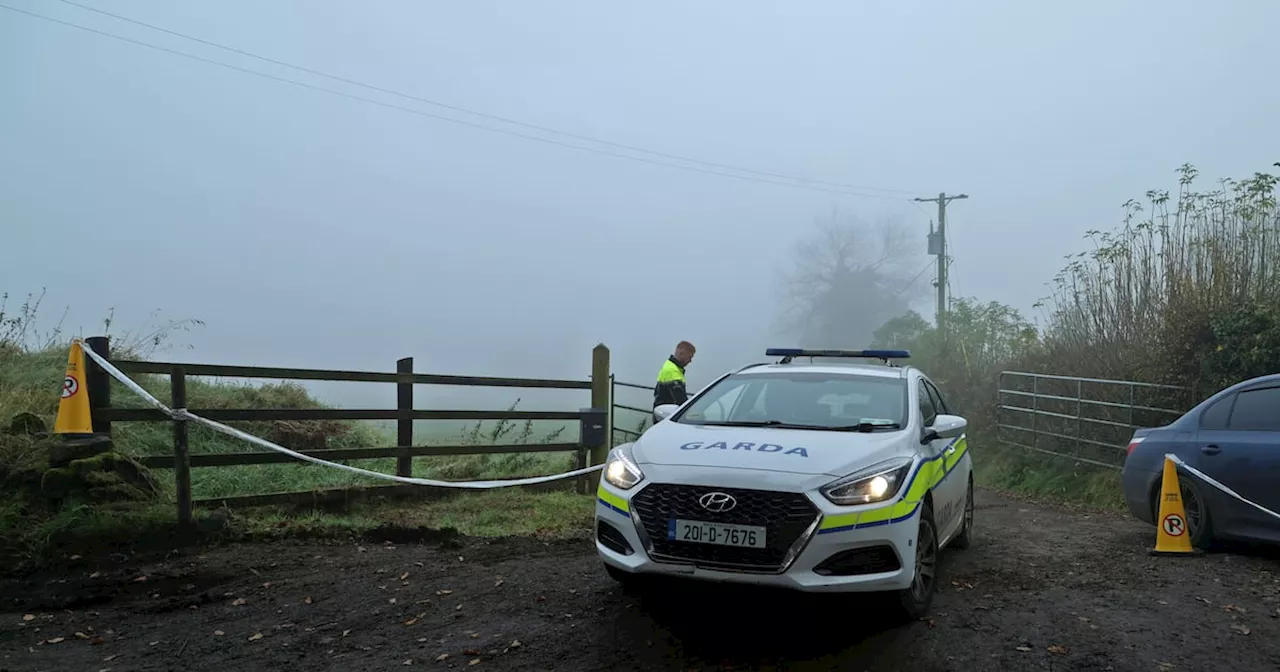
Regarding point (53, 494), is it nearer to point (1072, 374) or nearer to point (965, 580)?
point (965, 580)

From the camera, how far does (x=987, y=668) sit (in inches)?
166

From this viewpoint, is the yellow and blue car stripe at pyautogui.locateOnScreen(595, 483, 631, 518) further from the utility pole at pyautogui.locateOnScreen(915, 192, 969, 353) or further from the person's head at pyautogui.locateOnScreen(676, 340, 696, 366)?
the utility pole at pyautogui.locateOnScreen(915, 192, 969, 353)

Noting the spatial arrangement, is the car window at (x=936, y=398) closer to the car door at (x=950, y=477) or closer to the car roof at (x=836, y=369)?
the car door at (x=950, y=477)

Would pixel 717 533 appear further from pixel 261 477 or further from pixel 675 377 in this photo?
pixel 261 477

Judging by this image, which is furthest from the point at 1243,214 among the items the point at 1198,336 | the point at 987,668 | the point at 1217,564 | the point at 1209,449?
the point at 987,668

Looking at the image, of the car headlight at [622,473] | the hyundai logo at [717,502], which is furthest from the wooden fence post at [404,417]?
the hyundai logo at [717,502]

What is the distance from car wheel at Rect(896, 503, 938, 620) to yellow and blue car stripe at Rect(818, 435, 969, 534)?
0.44 feet

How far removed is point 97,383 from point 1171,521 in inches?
352

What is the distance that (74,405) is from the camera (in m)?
6.53

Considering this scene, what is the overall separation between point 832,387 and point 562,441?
14.6 ft

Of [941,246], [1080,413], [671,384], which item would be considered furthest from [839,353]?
[941,246]

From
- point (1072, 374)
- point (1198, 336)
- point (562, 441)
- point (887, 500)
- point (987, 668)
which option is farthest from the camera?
point (1072, 374)

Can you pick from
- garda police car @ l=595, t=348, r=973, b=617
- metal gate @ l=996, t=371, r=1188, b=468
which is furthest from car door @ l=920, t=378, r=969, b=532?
metal gate @ l=996, t=371, r=1188, b=468

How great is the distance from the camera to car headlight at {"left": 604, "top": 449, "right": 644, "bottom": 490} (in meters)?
4.84
